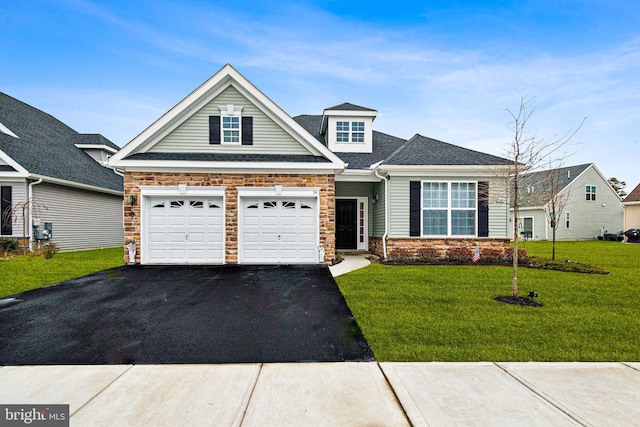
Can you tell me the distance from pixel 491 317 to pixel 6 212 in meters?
17.5

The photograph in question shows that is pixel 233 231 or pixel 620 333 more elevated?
pixel 233 231

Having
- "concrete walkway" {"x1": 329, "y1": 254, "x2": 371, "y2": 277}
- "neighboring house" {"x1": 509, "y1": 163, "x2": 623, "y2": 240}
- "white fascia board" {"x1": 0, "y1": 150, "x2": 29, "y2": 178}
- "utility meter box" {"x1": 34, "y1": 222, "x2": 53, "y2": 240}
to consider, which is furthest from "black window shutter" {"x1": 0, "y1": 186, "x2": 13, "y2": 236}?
"neighboring house" {"x1": 509, "y1": 163, "x2": 623, "y2": 240}

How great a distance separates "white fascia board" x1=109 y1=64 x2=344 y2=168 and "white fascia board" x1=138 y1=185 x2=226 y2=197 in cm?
111

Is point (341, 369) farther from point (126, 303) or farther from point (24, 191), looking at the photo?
point (24, 191)

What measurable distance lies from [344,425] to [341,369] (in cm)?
107

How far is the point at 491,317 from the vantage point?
566 centimetres

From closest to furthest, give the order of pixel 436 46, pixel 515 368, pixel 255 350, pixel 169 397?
1. pixel 169 397
2. pixel 515 368
3. pixel 255 350
4. pixel 436 46

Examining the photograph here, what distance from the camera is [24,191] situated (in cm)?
1390

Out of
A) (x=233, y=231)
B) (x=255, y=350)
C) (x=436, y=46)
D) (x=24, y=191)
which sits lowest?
(x=255, y=350)

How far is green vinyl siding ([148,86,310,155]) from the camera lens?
11695 mm

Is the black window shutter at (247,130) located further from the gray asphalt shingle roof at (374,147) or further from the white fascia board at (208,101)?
the gray asphalt shingle roof at (374,147)

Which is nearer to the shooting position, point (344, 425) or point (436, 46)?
point (344, 425)

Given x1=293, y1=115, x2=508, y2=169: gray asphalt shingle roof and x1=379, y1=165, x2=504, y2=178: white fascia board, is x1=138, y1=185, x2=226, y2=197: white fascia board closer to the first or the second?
x1=293, y1=115, x2=508, y2=169: gray asphalt shingle roof

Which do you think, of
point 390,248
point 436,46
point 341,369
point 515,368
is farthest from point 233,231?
point 436,46
